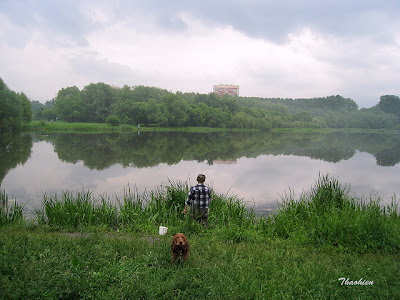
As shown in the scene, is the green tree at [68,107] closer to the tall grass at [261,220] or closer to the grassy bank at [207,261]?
the tall grass at [261,220]

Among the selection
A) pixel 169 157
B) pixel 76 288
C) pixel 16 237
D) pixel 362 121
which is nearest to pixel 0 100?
pixel 169 157

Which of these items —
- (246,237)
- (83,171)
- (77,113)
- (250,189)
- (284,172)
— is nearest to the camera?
(246,237)

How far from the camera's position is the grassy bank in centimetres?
400

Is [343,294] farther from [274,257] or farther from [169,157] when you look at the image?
[169,157]

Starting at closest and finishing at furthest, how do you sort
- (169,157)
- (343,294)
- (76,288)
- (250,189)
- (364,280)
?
(76,288) < (343,294) < (364,280) < (250,189) < (169,157)

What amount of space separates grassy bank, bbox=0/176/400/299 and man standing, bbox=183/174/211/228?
323mm

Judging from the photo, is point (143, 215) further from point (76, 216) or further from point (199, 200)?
point (199, 200)

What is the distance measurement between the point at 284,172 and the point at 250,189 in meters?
6.96

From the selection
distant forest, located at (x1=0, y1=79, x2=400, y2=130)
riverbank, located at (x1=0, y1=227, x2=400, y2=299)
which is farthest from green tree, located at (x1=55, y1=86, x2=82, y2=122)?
riverbank, located at (x1=0, y1=227, x2=400, y2=299)

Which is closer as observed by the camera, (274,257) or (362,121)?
(274,257)

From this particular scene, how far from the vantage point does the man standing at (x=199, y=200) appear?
7359 mm

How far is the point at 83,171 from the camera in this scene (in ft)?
61.6

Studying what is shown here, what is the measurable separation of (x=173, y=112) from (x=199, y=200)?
73317 millimetres

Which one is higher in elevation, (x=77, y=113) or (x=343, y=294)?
(x=77, y=113)
